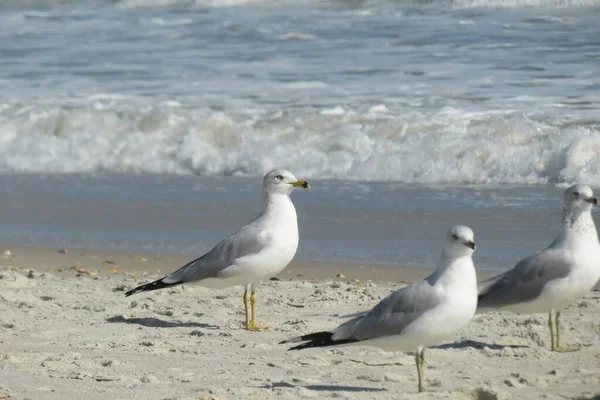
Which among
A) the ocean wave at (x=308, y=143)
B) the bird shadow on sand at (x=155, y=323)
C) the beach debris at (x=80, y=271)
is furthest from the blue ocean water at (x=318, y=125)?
the bird shadow on sand at (x=155, y=323)

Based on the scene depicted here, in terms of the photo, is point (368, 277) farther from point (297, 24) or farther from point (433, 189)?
point (297, 24)

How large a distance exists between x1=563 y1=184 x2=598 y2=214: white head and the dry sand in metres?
0.69

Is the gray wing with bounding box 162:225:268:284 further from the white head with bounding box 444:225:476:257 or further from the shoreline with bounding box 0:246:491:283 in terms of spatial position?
the white head with bounding box 444:225:476:257

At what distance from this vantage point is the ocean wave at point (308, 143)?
37.4 feet

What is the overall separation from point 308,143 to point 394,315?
322 inches

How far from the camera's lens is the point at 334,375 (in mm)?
5156

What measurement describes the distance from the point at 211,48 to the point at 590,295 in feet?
42.9

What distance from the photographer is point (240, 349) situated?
18.9 feet

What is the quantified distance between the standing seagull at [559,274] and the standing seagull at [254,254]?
4.04 feet

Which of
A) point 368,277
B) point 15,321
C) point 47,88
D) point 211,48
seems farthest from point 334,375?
point 211,48

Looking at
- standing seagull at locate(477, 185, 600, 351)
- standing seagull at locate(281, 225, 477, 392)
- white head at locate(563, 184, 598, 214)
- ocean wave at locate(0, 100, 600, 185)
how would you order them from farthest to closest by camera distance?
ocean wave at locate(0, 100, 600, 185)
white head at locate(563, 184, 598, 214)
standing seagull at locate(477, 185, 600, 351)
standing seagull at locate(281, 225, 477, 392)

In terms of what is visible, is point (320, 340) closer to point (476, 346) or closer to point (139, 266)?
point (476, 346)

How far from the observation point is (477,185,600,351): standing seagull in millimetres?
5422

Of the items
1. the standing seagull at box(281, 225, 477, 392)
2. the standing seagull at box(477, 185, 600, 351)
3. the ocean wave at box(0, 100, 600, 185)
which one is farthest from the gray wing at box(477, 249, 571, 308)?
the ocean wave at box(0, 100, 600, 185)
